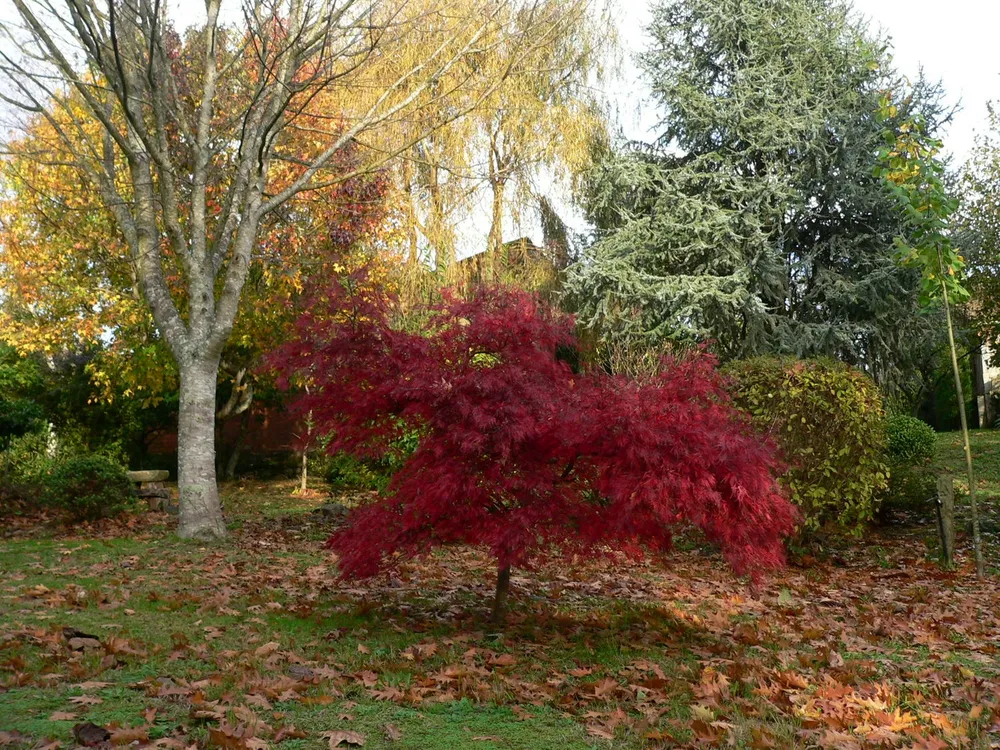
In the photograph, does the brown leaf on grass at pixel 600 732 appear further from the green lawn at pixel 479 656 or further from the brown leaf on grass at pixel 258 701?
the brown leaf on grass at pixel 258 701

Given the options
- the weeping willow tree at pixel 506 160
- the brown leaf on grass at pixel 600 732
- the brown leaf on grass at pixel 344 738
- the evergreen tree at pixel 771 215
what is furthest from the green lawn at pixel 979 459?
the brown leaf on grass at pixel 344 738

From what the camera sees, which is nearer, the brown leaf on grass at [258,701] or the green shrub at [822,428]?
the brown leaf on grass at [258,701]

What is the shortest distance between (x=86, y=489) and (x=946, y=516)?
34.6ft

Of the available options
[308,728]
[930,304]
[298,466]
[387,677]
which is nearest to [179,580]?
[387,677]

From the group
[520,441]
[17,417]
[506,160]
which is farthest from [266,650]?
[506,160]

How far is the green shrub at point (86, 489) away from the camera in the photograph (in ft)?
37.7

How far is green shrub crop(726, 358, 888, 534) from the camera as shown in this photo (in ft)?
31.0

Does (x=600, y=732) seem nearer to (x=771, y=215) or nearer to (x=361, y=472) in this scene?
(x=361, y=472)

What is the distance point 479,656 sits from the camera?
5.42 m

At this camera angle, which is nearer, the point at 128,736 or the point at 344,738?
the point at 128,736

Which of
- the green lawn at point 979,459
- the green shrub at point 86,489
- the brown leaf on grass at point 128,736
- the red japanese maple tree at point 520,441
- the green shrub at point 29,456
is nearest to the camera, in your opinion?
the brown leaf on grass at point 128,736

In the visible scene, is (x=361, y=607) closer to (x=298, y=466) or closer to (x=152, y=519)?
(x=152, y=519)

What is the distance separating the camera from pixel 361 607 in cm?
662

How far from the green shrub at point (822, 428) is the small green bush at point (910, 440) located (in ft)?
13.6
